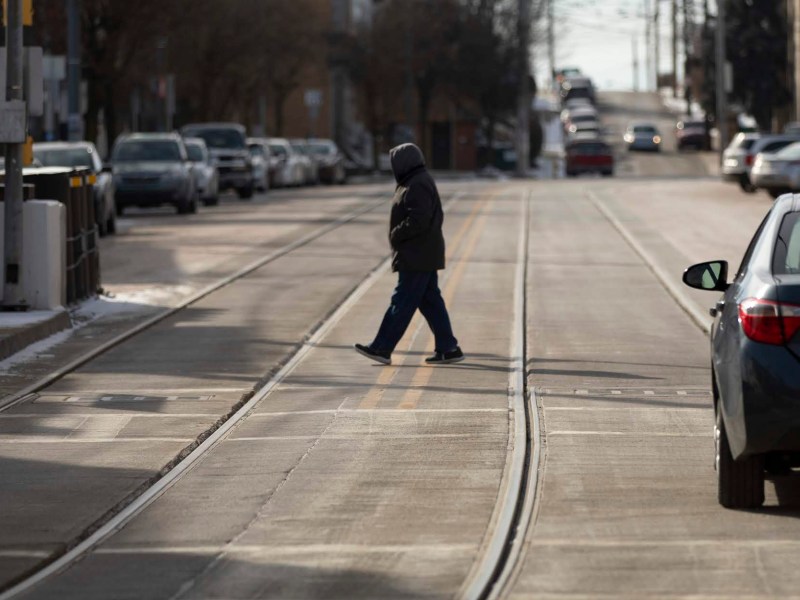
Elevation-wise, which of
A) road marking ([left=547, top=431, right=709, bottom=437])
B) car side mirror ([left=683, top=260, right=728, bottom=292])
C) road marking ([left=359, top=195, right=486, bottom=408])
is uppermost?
car side mirror ([left=683, top=260, right=728, bottom=292])

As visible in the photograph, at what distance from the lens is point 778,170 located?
4319 centimetres

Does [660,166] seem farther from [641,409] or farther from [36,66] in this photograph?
[641,409]

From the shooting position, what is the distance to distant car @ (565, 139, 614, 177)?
7438 cm

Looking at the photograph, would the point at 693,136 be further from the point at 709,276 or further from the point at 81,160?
the point at 709,276

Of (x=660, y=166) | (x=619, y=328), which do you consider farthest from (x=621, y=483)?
(x=660, y=166)

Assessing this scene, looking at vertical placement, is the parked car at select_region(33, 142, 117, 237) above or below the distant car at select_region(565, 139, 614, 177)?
below

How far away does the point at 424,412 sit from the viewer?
488 inches

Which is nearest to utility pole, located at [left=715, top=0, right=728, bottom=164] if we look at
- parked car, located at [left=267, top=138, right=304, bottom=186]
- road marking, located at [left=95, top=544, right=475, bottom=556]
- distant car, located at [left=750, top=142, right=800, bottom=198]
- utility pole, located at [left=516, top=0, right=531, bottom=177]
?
utility pole, located at [left=516, top=0, right=531, bottom=177]

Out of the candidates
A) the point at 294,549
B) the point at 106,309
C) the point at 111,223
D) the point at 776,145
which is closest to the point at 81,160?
the point at 111,223

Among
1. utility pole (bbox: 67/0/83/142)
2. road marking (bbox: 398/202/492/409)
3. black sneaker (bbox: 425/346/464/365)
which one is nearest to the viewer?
road marking (bbox: 398/202/492/409)

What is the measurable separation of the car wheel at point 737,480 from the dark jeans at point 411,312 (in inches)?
244

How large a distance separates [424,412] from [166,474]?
2603 millimetres

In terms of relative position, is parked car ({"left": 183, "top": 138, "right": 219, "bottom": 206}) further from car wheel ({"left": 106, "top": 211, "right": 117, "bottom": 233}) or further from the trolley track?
the trolley track

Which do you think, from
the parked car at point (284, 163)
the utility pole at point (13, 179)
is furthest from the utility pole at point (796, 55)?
the utility pole at point (13, 179)
